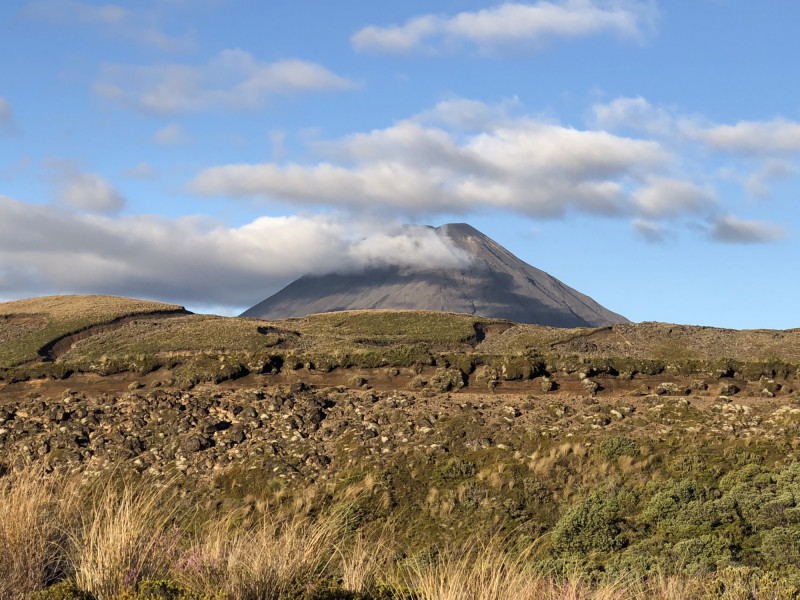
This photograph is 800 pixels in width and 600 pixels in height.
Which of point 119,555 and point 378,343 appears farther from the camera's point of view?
point 378,343

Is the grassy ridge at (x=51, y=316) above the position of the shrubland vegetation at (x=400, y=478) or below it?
above

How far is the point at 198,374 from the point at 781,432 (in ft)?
60.5

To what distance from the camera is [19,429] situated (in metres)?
24.6

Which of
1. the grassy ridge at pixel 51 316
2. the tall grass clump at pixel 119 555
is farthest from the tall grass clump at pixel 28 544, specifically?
the grassy ridge at pixel 51 316

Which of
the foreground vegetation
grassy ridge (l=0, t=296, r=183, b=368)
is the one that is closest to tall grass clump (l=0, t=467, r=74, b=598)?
the foreground vegetation

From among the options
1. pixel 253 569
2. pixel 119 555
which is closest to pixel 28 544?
pixel 119 555

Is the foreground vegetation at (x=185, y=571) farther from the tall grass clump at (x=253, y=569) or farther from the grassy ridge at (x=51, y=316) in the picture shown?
the grassy ridge at (x=51, y=316)

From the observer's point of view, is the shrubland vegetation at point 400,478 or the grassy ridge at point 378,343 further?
the grassy ridge at point 378,343

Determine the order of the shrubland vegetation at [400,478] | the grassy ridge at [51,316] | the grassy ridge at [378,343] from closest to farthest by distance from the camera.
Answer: the shrubland vegetation at [400,478] → the grassy ridge at [378,343] → the grassy ridge at [51,316]

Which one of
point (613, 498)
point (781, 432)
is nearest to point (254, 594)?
point (613, 498)

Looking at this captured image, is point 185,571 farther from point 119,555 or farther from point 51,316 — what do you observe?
point 51,316

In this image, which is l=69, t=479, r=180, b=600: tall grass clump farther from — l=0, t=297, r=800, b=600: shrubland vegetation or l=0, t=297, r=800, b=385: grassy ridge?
l=0, t=297, r=800, b=385: grassy ridge

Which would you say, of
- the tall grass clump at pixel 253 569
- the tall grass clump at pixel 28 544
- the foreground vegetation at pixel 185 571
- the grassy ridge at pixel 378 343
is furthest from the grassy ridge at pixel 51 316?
the tall grass clump at pixel 253 569

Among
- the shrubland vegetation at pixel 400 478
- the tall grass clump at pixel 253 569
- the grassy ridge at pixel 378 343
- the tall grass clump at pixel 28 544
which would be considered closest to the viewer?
the tall grass clump at pixel 253 569
